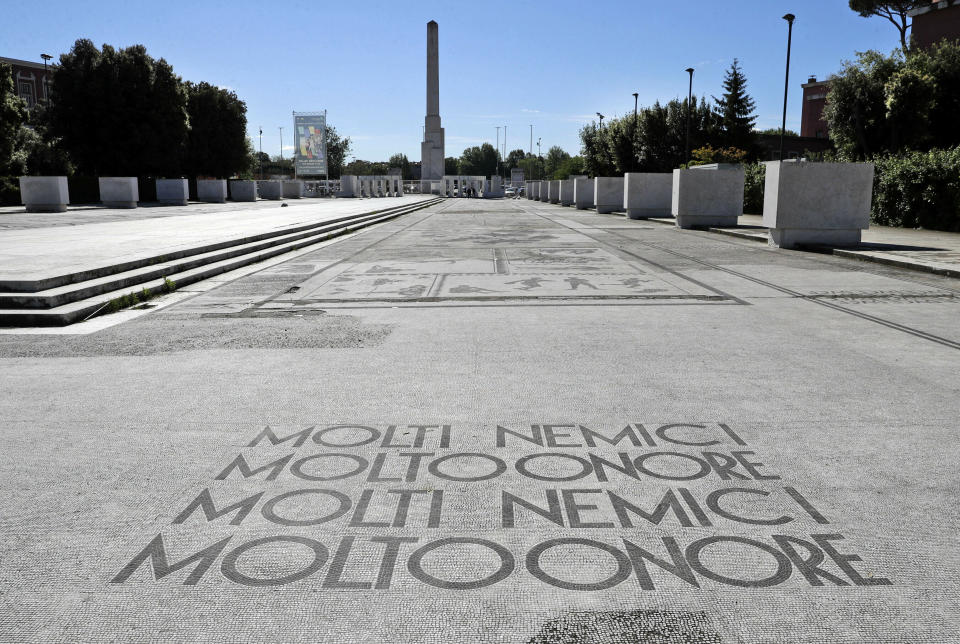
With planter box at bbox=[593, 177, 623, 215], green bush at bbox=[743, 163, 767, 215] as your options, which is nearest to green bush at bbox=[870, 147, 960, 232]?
green bush at bbox=[743, 163, 767, 215]

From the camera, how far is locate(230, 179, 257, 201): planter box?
56950 millimetres

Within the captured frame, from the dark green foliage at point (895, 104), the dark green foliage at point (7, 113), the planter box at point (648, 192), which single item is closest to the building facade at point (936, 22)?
the dark green foliage at point (895, 104)

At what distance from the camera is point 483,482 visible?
11.9ft

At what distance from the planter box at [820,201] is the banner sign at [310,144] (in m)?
67.6

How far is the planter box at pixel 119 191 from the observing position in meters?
38.2

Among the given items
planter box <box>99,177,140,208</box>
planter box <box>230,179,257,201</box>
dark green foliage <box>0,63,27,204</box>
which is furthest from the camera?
planter box <box>230,179,257,201</box>

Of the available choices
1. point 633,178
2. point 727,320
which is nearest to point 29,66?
point 633,178

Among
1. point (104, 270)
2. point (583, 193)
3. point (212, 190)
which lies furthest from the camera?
point (212, 190)

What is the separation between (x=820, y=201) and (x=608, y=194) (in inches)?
841

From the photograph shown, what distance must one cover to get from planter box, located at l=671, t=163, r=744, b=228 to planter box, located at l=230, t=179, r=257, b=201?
41443mm

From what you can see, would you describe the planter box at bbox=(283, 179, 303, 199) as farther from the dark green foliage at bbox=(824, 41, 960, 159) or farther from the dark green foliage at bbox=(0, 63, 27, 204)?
the dark green foliage at bbox=(824, 41, 960, 159)

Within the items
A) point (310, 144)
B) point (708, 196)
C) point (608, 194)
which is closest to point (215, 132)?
point (310, 144)

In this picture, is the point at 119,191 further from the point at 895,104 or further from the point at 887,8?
the point at 887,8

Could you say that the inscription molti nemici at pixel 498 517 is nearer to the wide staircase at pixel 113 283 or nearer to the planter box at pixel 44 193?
the wide staircase at pixel 113 283
